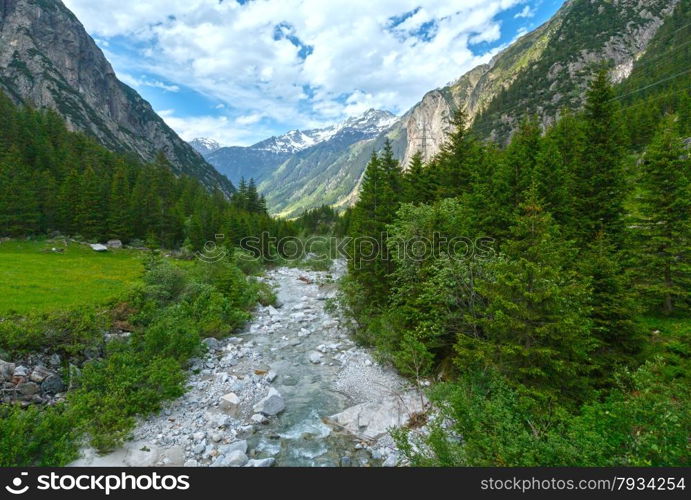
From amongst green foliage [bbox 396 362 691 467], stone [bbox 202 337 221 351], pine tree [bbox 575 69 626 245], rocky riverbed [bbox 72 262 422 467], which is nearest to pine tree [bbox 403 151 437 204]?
pine tree [bbox 575 69 626 245]

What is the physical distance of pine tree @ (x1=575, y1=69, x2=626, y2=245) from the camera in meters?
17.7

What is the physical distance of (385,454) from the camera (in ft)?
35.5

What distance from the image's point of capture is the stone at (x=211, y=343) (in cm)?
1981

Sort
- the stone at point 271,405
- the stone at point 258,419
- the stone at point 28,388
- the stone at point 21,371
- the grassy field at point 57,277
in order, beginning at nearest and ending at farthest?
1. the stone at point 28,388
2. the stone at point 21,371
3. the stone at point 258,419
4. the stone at point 271,405
5. the grassy field at point 57,277

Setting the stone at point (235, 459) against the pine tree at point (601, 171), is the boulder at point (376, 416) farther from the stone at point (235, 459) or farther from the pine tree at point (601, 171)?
the pine tree at point (601, 171)

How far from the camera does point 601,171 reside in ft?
62.3

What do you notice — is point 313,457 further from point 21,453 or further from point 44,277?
point 44,277

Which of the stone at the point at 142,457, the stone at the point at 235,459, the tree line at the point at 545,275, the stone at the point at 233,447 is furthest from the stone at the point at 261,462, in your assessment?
the tree line at the point at 545,275

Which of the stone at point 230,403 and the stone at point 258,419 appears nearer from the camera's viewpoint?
the stone at point 258,419

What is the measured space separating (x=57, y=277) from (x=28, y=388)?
46.1ft

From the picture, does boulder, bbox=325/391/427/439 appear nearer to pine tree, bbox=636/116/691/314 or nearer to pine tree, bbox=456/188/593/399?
pine tree, bbox=456/188/593/399

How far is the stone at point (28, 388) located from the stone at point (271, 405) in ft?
27.0

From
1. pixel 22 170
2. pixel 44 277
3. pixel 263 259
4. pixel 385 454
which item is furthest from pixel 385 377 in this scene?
Result: pixel 22 170

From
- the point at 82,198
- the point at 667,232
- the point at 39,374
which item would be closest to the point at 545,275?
the point at 667,232
